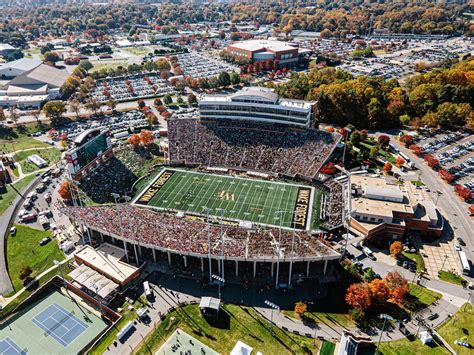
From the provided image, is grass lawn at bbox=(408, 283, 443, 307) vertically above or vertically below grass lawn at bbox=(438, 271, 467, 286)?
above

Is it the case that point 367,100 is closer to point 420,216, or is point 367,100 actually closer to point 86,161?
point 420,216

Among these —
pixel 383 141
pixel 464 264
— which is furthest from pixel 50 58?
pixel 464 264

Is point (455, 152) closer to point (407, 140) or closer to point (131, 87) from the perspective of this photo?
point (407, 140)

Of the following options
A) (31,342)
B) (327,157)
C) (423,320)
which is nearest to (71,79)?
(327,157)

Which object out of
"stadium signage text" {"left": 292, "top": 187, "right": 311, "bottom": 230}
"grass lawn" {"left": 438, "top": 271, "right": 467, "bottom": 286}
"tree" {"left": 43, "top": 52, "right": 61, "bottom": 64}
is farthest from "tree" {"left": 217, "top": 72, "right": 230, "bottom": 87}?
Result: "grass lawn" {"left": 438, "top": 271, "right": 467, "bottom": 286}

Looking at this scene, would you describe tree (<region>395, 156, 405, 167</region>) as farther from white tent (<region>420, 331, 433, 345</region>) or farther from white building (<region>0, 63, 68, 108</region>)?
white building (<region>0, 63, 68, 108</region>)

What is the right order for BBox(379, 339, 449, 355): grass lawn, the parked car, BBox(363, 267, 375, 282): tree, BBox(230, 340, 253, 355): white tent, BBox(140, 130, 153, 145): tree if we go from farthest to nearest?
BBox(140, 130, 153, 145): tree < the parked car < BBox(363, 267, 375, 282): tree < BBox(379, 339, 449, 355): grass lawn < BBox(230, 340, 253, 355): white tent
